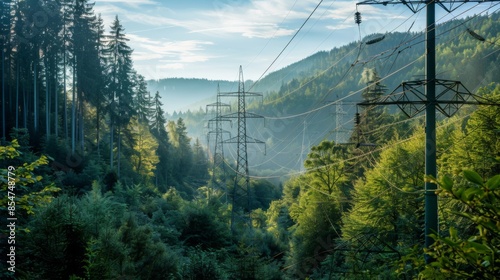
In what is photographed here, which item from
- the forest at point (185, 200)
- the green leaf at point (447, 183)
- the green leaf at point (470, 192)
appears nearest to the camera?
the green leaf at point (470, 192)

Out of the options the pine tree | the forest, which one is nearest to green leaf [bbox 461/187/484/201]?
the forest

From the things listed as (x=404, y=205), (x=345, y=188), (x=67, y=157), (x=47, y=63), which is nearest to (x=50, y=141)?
(x=67, y=157)

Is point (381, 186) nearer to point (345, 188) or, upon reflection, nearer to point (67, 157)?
point (345, 188)

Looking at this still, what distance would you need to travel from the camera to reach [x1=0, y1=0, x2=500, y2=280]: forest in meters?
7.72

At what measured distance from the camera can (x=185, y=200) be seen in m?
38.6

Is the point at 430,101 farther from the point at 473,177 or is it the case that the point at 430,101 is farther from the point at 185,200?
the point at 185,200

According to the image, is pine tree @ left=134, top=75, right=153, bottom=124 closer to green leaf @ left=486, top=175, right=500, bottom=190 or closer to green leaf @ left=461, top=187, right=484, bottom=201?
green leaf @ left=461, top=187, right=484, bottom=201

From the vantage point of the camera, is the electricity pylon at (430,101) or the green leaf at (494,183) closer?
the green leaf at (494,183)

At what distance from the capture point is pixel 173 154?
69.4 meters

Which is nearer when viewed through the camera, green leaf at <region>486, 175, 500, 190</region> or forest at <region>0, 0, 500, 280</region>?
green leaf at <region>486, 175, 500, 190</region>

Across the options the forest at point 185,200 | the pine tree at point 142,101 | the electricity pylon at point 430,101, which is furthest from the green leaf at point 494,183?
the pine tree at point 142,101

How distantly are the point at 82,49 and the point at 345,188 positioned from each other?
30.5 meters

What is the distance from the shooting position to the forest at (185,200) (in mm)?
7723

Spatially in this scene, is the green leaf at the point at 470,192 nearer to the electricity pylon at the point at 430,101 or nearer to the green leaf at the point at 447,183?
the green leaf at the point at 447,183
